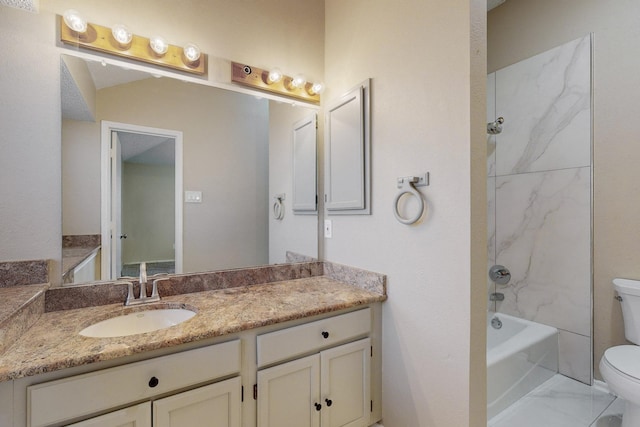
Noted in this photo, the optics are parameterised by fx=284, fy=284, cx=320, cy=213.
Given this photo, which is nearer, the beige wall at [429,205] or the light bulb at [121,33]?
the beige wall at [429,205]

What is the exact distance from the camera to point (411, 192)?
4.35ft

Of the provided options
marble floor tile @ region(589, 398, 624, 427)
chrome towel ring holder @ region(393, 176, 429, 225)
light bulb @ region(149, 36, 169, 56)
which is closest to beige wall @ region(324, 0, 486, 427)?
chrome towel ring holder @ region(393, 176, 429, 225)

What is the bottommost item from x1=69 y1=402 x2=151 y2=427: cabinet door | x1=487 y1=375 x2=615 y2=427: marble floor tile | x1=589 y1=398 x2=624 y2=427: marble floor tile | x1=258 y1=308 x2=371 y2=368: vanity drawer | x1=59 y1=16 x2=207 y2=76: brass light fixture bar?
x1=487 y1=375 x2=615 y2=427: marble floor tile

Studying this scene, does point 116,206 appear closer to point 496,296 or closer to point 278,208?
point 278,208

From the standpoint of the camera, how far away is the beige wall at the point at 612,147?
1847 mm

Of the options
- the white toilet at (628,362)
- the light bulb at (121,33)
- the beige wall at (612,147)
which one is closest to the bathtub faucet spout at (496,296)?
the beige wall at (612,147)

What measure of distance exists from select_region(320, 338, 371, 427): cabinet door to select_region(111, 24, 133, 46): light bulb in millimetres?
1760

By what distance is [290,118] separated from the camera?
198 cm

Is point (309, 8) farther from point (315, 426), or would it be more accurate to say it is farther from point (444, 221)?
point (315, 426)

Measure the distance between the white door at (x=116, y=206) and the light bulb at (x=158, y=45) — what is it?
0.47 metres

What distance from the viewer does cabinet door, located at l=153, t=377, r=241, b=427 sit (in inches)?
38.9

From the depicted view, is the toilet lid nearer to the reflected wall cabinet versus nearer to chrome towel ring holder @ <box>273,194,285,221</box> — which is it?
the reflected wall cabinet

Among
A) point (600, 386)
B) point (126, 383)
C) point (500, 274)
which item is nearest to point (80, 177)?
point (126, 383)

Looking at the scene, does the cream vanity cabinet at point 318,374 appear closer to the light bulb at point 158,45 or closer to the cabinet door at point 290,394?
the cabinet door at point 290,394
